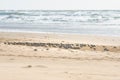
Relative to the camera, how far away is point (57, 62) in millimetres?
9227

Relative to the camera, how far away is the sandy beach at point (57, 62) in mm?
7391

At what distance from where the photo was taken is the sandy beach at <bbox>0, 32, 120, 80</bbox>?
7.39 m

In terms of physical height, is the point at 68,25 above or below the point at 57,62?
above

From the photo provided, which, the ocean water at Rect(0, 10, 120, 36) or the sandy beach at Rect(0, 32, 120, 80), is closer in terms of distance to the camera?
the sandy beach at Rect(0, 32, 120, 80)

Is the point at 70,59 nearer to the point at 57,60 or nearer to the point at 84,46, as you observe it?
the point at 57,60

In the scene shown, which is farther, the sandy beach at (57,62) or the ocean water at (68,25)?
the ocean water at (68,25)

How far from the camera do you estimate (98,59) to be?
9852 millimetres

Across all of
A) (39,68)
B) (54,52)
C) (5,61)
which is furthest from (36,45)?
(39,68)

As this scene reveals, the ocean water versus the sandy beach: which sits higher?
the ocean water

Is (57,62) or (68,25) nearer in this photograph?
(57,62)

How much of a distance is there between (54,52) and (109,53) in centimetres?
187

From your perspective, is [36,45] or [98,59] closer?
[98,59]

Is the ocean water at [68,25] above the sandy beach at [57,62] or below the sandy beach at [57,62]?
above

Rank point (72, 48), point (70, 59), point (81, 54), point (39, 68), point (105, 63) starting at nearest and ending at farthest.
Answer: point (39, 68) → point (105, 63) → point (70, 59) → point (81, 54) → point (72, 48)
